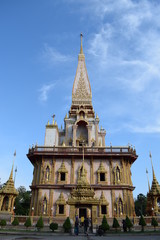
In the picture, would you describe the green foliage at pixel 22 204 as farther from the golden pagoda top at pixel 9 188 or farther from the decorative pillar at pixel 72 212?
the decorative pillar at pixel 72 212

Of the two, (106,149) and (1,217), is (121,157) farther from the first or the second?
(1,217)

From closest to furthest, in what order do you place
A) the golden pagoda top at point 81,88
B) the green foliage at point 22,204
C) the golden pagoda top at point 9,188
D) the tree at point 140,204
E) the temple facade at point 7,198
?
the temple facade at point 7,198 < the golden pagoda top at point 9,188 < the golden pagoda top at point 81,88 < the green foliage at point 22,204 < the tree at point 140,204

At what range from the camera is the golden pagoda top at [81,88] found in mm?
39822

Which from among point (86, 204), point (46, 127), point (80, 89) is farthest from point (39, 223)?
point (80, 89)

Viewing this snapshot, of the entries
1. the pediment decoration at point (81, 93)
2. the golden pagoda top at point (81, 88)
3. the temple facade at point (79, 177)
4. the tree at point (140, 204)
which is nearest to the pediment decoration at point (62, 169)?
the temple facade at point (79, 177)

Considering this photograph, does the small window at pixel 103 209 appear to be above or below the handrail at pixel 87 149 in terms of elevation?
below

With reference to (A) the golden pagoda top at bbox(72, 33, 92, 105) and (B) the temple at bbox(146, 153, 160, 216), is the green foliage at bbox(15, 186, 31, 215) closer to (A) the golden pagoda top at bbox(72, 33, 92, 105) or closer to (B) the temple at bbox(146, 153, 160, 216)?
(A) the golden pagoda top at bbox(72, 33, 92, 105)

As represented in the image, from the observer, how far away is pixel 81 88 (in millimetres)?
41438

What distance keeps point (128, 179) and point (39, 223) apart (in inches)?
510

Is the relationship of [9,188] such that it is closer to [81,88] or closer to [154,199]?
[154,199]

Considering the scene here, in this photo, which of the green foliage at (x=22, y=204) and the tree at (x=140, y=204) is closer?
the green foliage at (x=22, y=204)

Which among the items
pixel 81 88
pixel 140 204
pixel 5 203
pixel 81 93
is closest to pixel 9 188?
pixel 5 203

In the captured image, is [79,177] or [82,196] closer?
[82,196]

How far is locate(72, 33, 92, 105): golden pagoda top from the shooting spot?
39.8 meters
